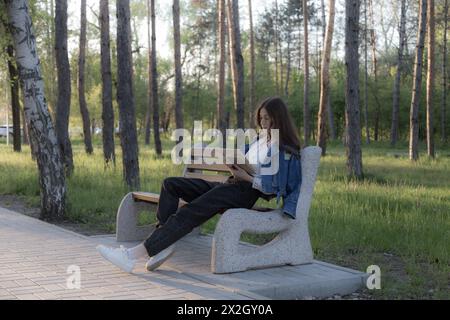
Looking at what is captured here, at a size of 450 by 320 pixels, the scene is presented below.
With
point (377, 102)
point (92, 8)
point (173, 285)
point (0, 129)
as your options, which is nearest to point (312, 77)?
point (377, 102)

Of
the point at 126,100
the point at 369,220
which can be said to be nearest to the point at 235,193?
the point at 369,220

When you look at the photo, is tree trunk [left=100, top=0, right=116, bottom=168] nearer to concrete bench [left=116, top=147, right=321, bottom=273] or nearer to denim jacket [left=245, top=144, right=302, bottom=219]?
concrete bench [left=116, top=147, right=321, bottom=273]

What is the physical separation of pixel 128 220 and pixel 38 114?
2873 mm

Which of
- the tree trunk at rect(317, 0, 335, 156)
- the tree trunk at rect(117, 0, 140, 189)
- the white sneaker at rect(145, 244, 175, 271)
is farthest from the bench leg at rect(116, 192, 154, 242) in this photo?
the tree trunk at rect(317, 0, 335, 156)

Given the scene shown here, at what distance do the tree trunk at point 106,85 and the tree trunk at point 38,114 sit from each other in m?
11.4

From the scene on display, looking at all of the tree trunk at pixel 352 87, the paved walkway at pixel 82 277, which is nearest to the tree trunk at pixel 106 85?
the tree trunk at pixel 352 87

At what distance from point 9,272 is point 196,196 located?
1815 mm

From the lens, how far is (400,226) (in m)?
7.83

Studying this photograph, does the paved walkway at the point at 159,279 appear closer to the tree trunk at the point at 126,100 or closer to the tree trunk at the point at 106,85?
the tree trunk at the point at 126,100

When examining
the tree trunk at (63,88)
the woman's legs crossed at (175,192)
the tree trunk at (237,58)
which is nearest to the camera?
the woman's legs crossed at (175,192)

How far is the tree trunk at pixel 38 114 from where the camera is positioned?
8.90 m
